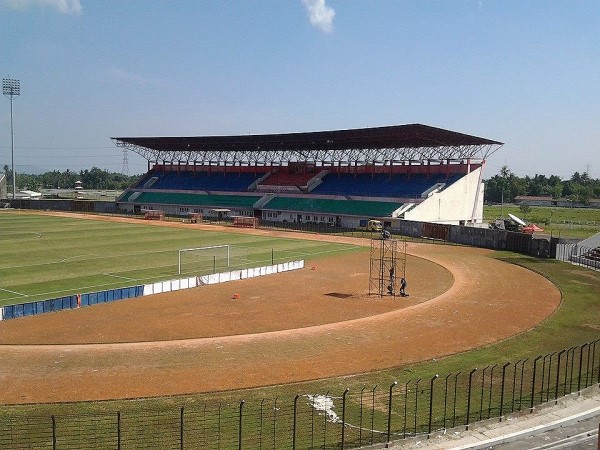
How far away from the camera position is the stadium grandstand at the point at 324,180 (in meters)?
83.8

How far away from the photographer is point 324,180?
338 ft

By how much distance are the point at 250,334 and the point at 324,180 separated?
7751 cm

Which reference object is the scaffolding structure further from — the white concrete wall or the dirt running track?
the white concrete wall

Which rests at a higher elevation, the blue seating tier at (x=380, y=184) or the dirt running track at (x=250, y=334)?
the blue seating tier at (x=380, y=184)

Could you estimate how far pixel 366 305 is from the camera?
34.2 metres

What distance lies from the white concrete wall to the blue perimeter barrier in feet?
175

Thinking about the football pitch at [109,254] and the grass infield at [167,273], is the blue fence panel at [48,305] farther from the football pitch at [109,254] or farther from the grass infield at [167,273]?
the grass infield at [167,273]

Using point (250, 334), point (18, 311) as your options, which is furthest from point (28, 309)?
point (250, 334)

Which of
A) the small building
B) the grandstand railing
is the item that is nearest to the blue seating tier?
the grandstand railing

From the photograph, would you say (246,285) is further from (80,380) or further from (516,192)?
(516,192)

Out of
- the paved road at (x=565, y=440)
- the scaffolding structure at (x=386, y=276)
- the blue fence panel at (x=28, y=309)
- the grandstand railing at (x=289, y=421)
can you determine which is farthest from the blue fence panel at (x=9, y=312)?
the paved road at (x=565, y=440)

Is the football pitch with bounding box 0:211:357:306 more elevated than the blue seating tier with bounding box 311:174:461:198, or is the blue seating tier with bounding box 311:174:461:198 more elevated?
the blue seating tier with bounding box 311:174:461:198

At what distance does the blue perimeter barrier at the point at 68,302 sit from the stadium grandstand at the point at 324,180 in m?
52.2

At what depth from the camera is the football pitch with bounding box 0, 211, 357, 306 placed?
38719 mm
